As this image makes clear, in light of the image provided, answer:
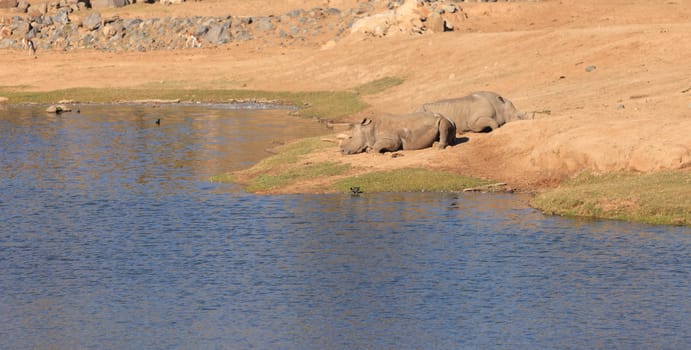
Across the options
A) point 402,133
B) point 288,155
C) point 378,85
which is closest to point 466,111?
point 402,133

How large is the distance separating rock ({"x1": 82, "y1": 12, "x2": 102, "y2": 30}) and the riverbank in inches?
91.7

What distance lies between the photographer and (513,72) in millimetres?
57438

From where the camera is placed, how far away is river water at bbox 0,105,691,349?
20781 mm

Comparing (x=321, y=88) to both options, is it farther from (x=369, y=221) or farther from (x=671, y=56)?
(x=369, y=221)

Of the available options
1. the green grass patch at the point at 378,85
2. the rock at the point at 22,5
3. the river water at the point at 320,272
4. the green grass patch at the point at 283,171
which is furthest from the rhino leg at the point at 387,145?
the rock at the point at 22,5

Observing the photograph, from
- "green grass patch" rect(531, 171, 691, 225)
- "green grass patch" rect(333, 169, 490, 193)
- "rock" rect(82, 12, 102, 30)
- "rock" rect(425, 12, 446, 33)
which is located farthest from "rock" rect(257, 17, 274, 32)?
"green grass patch" rect(531, 171, 691, 225)

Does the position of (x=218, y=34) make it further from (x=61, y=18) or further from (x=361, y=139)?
(x=361, y=139)

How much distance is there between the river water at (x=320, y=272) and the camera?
20.8 meters

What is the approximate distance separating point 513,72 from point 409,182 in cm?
2392

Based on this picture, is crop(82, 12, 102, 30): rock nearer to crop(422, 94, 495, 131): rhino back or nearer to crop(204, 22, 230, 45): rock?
crop(204, 22, 230, 45): rock

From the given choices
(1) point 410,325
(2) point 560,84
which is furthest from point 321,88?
(1) point 410,325

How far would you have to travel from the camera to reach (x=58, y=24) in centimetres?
9562

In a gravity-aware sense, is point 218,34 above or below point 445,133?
above

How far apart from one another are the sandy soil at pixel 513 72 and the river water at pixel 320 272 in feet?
11.6
